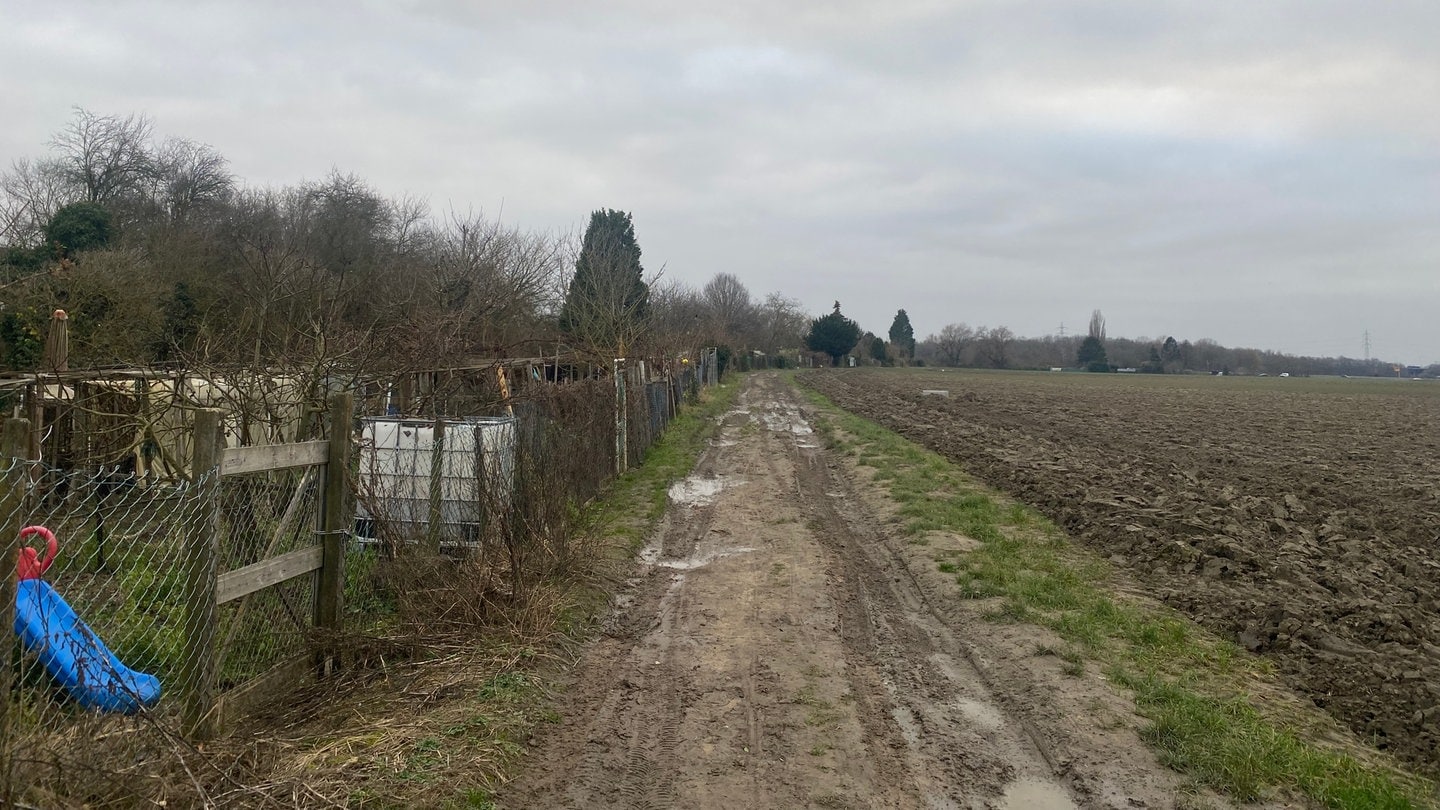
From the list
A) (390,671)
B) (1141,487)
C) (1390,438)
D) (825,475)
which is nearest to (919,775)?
(390,671)

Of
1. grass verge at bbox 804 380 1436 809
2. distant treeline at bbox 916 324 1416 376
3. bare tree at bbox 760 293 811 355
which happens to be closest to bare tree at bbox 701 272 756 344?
bare tree at bbox 760 293 811 355

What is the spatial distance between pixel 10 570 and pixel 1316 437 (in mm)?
29247

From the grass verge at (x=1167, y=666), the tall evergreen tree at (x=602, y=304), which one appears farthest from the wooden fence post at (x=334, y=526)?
the tall evergreen tree at (x=602, y=304)

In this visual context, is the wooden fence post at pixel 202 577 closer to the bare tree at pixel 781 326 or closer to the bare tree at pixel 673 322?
the bare tree at pixel 673 322

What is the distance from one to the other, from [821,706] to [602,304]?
715 inches

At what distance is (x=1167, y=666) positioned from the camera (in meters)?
6.52

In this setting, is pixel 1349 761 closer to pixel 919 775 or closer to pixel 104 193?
pixel 919 775

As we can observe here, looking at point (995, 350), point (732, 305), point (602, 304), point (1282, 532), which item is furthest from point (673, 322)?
point (995, 350)

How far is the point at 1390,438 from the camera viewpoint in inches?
1019

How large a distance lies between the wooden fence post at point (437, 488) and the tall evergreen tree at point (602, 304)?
35.9 feet

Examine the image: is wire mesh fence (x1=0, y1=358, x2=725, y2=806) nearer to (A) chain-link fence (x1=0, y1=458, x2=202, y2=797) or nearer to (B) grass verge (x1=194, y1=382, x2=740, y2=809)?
(A) chain-link fence (x1=0, y1=458, x2=202, y2=797)

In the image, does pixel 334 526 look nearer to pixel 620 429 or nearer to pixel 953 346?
pixel 620 429

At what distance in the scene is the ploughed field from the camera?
627 cm

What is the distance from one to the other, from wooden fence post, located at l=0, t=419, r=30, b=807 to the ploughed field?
21.8ft
